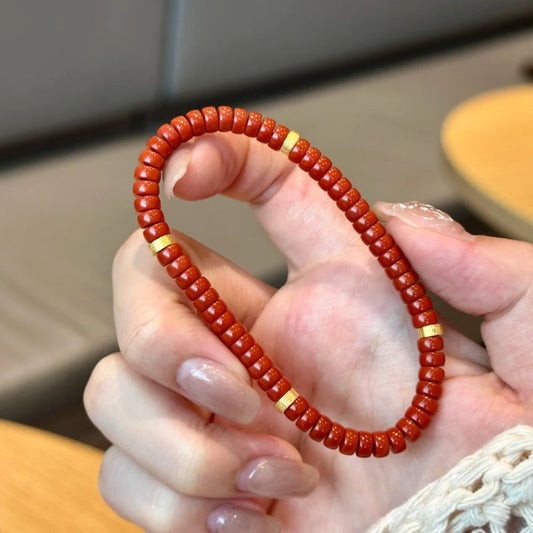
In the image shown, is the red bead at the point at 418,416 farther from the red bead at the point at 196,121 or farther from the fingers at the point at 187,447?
the red bead at the point at 196,121

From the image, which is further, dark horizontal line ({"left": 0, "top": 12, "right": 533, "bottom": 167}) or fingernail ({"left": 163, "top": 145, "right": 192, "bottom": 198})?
dark horizontal line ({"left": 0, "top": 12, "right": 533, "bottom": 167})

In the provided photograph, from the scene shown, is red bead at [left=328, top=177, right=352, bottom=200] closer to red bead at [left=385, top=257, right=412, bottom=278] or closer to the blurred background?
red bead at [left=385, top=257, right=412, bottom=278]

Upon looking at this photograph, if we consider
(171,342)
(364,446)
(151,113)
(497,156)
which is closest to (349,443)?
(364,446)

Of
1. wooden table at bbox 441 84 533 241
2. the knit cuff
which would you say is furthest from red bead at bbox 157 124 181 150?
wooden table at bbox 441 84 533 241

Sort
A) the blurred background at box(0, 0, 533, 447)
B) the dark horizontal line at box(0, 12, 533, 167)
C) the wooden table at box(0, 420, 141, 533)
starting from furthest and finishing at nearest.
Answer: the dark horizontal line at box(0, 12, 533, 167)
the blurred background at box(0, 0, 533, 447)
the wooden table at box(0, 420, 141, 533)

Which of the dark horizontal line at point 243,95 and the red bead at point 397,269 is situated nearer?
the red bead at point 397,269

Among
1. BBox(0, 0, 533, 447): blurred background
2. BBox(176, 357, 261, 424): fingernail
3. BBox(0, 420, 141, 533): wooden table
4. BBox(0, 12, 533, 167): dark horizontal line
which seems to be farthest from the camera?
BBox(0, 12, 533, 167): dark horizontal line

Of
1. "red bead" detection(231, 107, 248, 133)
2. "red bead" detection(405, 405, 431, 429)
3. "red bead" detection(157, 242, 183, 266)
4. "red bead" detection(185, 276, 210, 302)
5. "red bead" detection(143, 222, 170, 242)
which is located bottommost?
"red bead" detection(405, 405, 431, 429)

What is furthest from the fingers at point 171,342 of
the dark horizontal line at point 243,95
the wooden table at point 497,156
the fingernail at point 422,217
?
the dark horizontal line at point 243,95

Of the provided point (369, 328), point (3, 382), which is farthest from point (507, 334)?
point (3, 382)
